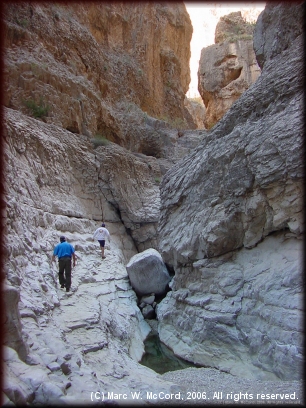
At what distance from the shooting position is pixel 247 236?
6.58m

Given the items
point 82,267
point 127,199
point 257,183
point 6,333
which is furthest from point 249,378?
point 127,199

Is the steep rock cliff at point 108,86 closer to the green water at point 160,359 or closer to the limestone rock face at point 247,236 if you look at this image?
the limestone rock face at point 247,236

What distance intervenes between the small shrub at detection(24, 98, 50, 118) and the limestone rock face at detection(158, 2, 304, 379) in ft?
21.7

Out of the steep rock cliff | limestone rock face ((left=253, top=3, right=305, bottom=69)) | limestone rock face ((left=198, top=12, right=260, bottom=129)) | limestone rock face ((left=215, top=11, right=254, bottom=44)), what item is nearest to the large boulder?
the steep rock cliff

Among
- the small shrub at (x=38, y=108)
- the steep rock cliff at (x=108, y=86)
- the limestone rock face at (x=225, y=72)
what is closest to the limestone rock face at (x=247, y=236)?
the steep rock cliff at (x=108, y=86)

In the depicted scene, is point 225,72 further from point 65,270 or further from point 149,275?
point 65,270

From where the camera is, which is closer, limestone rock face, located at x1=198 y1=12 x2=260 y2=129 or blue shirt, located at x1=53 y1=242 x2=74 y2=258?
blue shirt, located at x1=53 y1=242 x2=74 y2=258

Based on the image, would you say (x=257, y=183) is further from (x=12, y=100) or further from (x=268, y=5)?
(x=12, y=100)

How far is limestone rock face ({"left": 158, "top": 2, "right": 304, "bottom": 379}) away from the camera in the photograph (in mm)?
A: 5344

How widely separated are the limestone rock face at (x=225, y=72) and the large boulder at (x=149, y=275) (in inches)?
687

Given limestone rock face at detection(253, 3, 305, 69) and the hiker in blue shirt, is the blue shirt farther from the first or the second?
limestone rock face at detection(253, 3, 305, 69)

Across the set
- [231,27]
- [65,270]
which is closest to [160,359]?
[65,270]

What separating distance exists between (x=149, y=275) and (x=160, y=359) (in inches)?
113

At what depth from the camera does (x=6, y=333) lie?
11.8 ft
